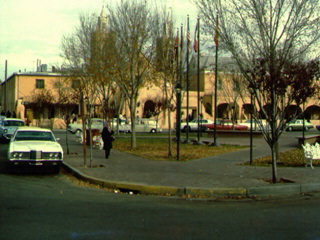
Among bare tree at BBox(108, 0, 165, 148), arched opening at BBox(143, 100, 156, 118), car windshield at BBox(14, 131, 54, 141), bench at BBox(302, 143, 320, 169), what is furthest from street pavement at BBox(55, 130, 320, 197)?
arched opening at BBox(143, 100, 156, 118)

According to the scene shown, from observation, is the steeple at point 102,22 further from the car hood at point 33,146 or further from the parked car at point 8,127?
the car hood at point 33,146

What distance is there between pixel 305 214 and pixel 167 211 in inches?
98.1

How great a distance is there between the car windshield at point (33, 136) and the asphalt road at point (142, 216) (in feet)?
13.4

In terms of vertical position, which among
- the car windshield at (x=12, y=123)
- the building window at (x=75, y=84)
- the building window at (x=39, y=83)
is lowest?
the car windshield at (x=12, y=123)

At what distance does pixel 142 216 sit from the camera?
23.8ft

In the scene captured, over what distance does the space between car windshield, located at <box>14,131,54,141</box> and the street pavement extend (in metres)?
1.21

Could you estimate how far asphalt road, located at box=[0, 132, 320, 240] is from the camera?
6012mm

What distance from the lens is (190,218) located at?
7180 mm

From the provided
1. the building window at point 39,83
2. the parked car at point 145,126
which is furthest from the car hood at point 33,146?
the building window at point 39,83

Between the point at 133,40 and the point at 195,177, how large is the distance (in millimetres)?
11102

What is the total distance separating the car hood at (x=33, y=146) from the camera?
12.9m

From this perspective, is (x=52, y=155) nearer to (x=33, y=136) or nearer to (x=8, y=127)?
(x=33, y=136)

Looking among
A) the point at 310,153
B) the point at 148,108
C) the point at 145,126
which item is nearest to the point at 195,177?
the point at 310,153

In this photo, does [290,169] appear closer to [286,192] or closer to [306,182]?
[306,182]
